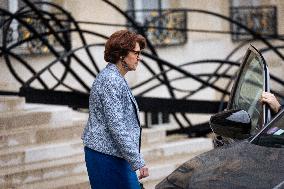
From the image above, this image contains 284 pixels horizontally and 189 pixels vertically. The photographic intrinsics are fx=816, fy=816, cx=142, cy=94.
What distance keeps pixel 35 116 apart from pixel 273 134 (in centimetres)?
441

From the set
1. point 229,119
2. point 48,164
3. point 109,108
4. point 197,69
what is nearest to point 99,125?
point 109,108

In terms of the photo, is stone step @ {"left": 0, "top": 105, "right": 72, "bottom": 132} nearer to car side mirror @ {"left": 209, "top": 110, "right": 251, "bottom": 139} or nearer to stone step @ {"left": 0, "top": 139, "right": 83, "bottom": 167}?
stone step @ {"left": 0, "top": 139, "right": 83, "bottom": 167}

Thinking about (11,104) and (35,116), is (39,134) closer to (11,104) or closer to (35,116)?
(35,116)

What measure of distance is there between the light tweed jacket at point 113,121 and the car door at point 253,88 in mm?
639

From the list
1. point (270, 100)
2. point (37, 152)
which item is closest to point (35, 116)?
point (37, 152)

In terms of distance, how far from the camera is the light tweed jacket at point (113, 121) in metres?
4.18

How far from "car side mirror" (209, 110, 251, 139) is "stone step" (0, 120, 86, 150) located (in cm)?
359

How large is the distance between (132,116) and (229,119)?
51 centimetres

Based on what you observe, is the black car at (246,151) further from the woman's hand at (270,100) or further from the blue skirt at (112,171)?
the blue skirt at (112,171)

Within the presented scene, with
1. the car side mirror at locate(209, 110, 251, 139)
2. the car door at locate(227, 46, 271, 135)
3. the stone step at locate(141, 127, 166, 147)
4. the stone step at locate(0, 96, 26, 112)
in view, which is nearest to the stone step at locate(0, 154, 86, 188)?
the stone step at locate(141, 127, 166, 147)

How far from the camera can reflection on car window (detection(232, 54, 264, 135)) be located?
14.3ft

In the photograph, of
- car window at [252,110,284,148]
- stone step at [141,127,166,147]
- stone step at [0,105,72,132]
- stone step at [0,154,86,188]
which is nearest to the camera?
car window at [252,110,284,148]

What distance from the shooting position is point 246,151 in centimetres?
388

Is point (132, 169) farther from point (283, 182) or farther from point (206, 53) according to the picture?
point (206, 53)
